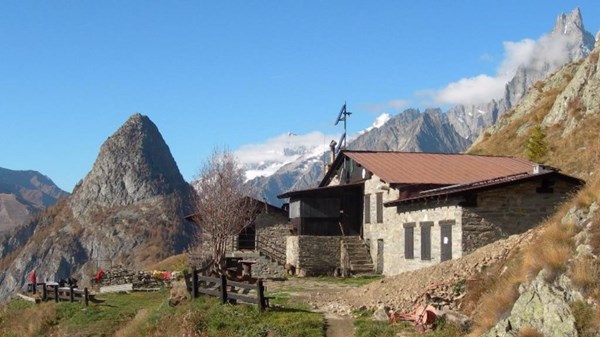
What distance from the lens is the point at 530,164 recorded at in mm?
42750

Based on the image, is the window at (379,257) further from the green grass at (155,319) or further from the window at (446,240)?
the green grass at (155,319)

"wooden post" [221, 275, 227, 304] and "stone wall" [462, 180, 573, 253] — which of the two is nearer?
"wooden post" [221, 275, 227, 304]

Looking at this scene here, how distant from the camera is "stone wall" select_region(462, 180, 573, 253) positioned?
1118 inches

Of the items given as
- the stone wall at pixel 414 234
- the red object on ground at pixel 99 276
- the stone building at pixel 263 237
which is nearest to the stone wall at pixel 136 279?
the red object on ground at pixel 99 276

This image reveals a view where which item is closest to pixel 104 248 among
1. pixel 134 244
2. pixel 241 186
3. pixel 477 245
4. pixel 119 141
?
pixel 134 244

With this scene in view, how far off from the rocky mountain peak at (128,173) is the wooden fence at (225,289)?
15668cm

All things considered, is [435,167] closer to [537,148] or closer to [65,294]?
[537,148]

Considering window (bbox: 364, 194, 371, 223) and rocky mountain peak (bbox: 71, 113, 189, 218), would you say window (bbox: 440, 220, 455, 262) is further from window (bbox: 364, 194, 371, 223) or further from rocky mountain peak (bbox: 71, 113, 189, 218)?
rocky mountain peak (bbox: 71, 113, 189, 218)

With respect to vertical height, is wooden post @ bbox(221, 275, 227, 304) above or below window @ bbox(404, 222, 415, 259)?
below

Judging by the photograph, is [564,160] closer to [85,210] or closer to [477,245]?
[477,245]

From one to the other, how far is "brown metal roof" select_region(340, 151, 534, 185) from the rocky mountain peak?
14291cm

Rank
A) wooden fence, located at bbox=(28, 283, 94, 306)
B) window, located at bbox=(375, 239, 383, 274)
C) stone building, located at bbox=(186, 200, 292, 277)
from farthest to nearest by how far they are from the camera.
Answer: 1. stone building, located at bbox=(186, 200, 292, 277)
2. window, located at bbox=(375, 239, 383, 274)
3. wooden fence, located at bbox=(28, 283, 94, 306)

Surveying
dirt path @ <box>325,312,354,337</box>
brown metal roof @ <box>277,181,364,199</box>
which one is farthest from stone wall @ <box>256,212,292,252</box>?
dirt path @ <box>325,312,354,337</box>

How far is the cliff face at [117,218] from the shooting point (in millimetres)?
156625
